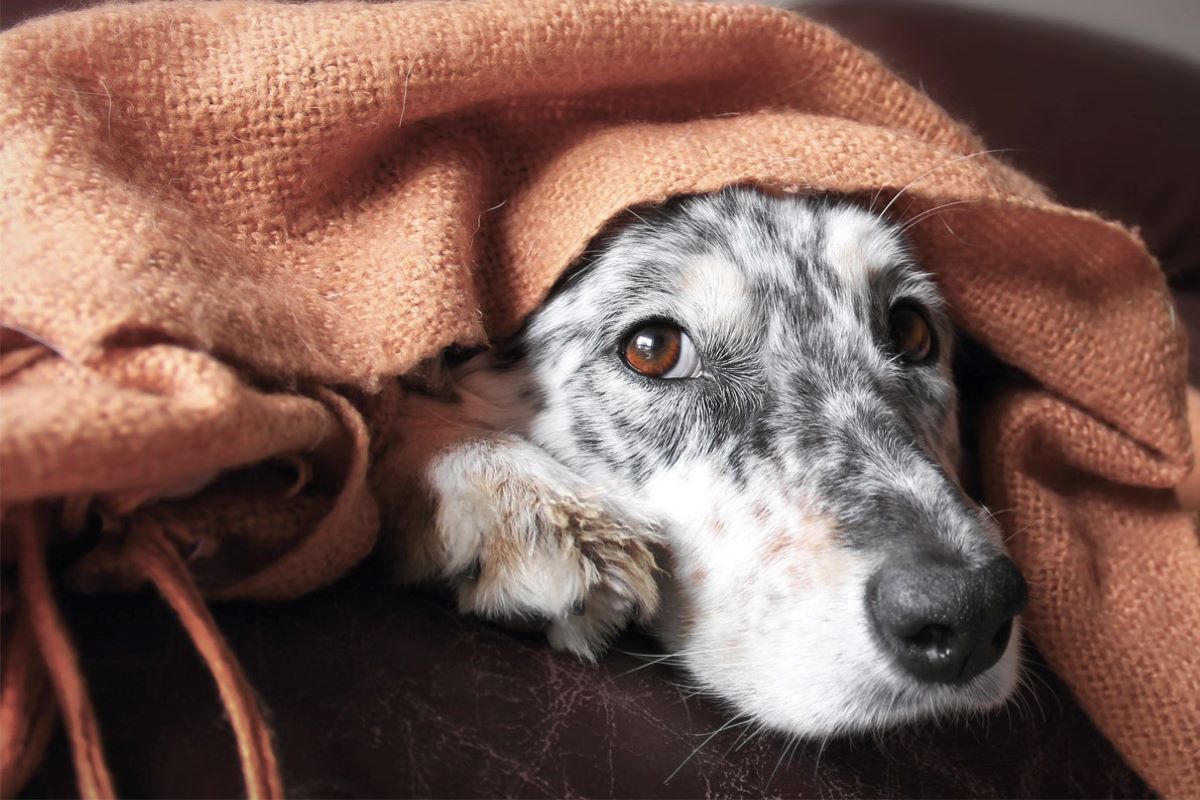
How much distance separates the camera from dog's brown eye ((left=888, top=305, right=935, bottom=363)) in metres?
1.36

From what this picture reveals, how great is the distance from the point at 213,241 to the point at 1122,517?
1.26 meters

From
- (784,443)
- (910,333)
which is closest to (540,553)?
(784,443)

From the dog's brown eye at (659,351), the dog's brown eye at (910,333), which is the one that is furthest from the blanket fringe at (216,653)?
the dog's brown eye at (910,333)

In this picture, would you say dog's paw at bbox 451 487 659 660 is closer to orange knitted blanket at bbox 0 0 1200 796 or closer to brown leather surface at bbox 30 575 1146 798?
brown leather surface at bbox 30 575 1146 798

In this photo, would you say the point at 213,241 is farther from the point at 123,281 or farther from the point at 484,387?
the point at 484,387

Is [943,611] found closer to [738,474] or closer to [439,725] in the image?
[738,474]

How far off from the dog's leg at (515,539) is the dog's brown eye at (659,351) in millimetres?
206

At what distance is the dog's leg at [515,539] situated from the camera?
100cm

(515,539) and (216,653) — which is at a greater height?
(216,653)

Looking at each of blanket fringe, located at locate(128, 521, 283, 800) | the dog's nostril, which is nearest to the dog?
the dog's nostril

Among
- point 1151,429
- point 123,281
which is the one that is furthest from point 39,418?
point 1151,429

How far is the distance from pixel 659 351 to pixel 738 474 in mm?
221

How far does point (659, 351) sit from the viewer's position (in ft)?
4.16

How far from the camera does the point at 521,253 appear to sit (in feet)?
4.05
